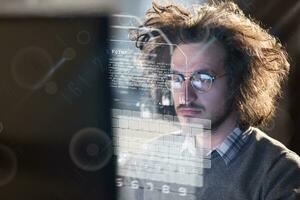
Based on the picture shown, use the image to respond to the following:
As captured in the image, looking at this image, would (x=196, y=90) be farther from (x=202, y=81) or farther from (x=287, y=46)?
(x=287, y=46)

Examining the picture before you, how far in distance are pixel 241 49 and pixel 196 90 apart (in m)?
0.12

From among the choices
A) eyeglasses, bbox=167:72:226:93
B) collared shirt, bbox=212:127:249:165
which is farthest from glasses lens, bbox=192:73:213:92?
collared shirt, bbox=212:127:249:165

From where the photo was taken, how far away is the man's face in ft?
3.06

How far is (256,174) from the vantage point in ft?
2.94

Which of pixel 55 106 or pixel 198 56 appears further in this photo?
pixel 55 106

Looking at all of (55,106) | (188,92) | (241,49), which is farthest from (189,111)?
(55,106)

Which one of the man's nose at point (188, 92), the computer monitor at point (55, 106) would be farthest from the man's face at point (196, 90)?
the computer monitor at point (55, 106)

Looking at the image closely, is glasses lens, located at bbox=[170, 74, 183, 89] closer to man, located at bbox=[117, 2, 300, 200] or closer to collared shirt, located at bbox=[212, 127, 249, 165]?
man, located at bbox=[117, 2, 300, 200]

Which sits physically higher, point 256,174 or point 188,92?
point 188,92

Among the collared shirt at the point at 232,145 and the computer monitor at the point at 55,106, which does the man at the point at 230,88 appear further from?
the computer monitor at the point at 55,106

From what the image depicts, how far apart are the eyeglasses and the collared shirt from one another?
0.34 ft

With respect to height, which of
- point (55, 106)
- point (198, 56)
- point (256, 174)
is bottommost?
point (256, 174)

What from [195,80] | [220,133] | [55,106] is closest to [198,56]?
[195,80]

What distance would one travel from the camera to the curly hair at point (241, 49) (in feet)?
2.97
